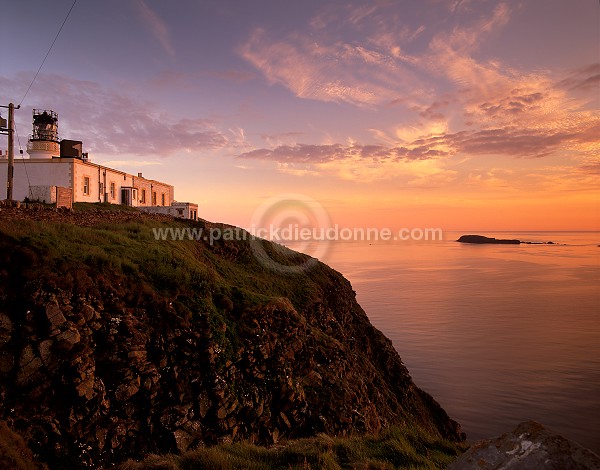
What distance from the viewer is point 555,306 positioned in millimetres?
63781

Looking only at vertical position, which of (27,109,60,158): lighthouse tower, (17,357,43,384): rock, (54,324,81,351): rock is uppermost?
(27,109,60,158): lighthouse tower

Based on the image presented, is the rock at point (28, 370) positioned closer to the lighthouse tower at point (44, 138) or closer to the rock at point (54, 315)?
the rock at point (54, 315)

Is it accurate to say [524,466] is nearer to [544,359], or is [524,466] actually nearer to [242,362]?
[242,362]

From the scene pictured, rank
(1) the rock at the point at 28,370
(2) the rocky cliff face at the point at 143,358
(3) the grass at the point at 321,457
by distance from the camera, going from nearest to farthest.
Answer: (3) the grass at the point at 321,457
(1) the rock at the point at 28,370
(2) the rocky cliff face at the point at 143,358

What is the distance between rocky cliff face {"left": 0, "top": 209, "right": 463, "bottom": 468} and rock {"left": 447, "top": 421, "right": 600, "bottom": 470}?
10.3 m

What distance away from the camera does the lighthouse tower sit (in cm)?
4319

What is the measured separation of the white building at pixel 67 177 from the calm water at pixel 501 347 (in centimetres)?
3429

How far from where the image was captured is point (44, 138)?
4391 cm

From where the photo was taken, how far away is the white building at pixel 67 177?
122ft

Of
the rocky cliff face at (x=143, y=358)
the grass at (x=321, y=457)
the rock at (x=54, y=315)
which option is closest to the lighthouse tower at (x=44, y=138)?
the rocky cliff face at (x=143, y=358)

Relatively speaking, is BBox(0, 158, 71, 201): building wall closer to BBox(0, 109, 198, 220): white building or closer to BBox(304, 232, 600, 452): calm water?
BBox(0, 109, 198, 220): white building

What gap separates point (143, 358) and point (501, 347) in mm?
41751

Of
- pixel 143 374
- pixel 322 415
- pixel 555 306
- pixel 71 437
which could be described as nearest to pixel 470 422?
pixel 322 415

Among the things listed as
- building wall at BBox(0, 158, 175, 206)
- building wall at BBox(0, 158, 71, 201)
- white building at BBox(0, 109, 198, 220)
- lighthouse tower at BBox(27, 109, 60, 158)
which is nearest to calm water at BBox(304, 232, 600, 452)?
white building at BBox(0, 109, 198, 220)
